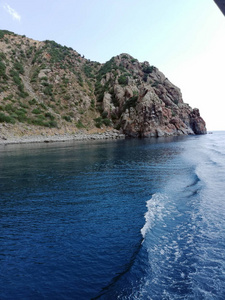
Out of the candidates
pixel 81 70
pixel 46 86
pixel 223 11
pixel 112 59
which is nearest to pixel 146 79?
pixel 112 59

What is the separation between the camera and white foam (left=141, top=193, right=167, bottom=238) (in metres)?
8.69

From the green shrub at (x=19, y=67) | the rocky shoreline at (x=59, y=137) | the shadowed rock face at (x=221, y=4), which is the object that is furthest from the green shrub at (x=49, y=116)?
the shadowed rock face at (x=221, y=4)

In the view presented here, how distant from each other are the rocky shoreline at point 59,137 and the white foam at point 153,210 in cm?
5459

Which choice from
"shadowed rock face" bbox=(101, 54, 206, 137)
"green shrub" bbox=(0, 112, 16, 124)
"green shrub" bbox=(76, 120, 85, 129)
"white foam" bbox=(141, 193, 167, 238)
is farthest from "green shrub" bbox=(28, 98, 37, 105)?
"white foam" bbox=(141, 193, 167, 238)

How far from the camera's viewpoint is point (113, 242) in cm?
739

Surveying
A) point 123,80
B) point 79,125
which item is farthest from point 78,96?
point 123,80

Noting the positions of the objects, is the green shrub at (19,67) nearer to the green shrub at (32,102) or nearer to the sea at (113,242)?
the green shrub at (32,102)

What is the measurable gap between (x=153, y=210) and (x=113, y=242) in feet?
12.3

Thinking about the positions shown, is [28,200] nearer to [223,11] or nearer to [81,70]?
[223,11]

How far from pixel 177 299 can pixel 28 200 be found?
403 inches

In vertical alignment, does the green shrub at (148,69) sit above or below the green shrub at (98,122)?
above

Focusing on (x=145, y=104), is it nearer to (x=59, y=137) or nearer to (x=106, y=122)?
(x=106, y=122)

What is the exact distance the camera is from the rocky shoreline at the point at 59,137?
58.6 metres

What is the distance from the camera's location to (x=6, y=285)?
17.6 ft
